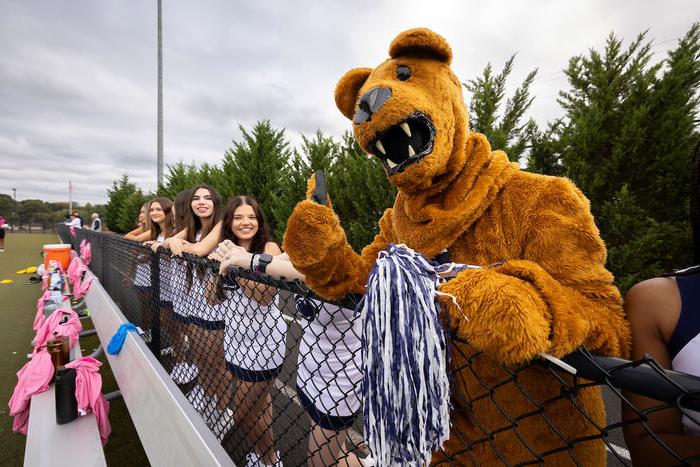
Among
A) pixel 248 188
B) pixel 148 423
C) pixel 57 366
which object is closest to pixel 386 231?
pixel 148 423

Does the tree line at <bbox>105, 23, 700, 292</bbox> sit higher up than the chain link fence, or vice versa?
the tree line at <bbox>105, 23, 700, 292</bbox>

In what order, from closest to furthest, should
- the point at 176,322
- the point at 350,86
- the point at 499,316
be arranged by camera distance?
the point at 499,316 → the point at 350,86 → the point at 176,322

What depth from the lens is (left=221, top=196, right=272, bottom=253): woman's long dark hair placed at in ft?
9.12

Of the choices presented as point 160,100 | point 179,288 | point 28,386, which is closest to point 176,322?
point 179,288

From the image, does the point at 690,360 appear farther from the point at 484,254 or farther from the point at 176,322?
the point at 176,322

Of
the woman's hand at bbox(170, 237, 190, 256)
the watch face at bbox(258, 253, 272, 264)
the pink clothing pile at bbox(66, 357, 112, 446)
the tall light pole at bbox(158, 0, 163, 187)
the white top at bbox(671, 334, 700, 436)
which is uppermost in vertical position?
the tall light pole at bbox(158, 0, 163, 187)

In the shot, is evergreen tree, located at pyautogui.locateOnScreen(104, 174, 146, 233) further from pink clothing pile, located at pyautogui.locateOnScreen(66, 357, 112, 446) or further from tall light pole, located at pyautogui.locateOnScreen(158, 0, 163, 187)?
pink clothing pile, located at pyautogui.locateOnScreen(66, 357, 112, 446)

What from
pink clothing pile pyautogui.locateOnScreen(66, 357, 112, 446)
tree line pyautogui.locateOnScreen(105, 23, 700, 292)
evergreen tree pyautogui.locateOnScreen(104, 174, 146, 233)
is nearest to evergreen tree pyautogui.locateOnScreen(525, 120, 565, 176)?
tree line pyautogui.locateOnScreen(105, 23, 700, 292)

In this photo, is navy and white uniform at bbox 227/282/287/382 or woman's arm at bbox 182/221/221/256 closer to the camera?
navy and white uniform at bbox 227/282/287/382

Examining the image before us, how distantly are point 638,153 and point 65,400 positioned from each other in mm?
8022

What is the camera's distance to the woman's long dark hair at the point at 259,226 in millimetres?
2781

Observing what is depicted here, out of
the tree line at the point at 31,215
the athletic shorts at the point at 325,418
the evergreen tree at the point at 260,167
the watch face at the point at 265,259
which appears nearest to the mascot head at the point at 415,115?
the watch face at the point at 265,259

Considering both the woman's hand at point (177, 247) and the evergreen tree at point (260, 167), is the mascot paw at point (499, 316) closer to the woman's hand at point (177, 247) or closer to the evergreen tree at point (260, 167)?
the woman's hand at point (177, 247)

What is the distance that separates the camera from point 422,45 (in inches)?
54.1
